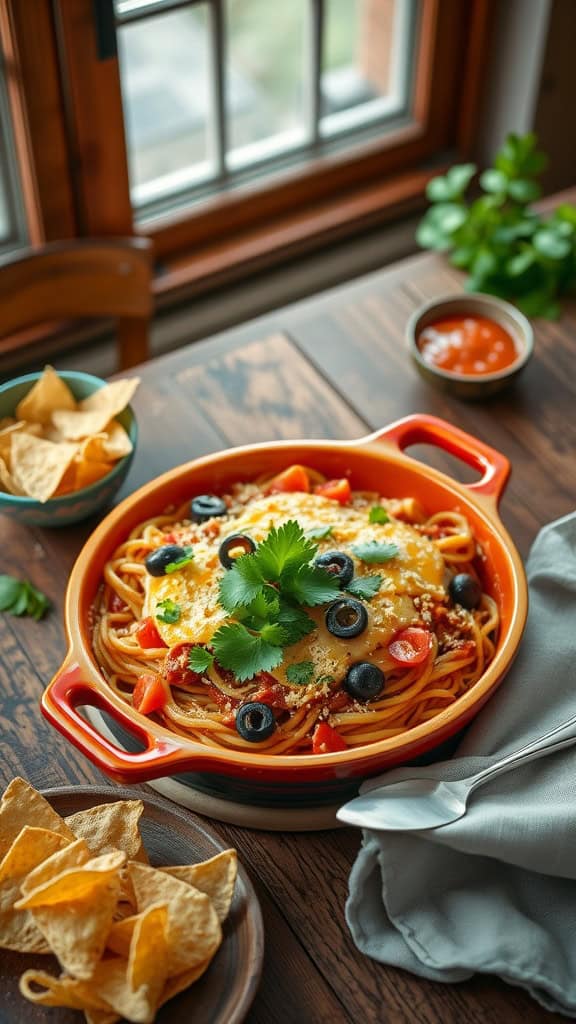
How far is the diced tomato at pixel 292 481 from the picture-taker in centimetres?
217

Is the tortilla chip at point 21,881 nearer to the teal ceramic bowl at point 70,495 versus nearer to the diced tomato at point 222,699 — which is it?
the diced tomato at point 222,699

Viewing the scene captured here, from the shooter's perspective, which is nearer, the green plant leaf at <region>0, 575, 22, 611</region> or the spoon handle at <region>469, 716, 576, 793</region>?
the spoon handle at <region>469, 716, 576, 793</region>

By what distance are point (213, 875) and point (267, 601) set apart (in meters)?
0.43

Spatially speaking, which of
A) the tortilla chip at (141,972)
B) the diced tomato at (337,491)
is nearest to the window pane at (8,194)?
the diced tomato at (337,491)

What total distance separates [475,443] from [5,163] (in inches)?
73.5

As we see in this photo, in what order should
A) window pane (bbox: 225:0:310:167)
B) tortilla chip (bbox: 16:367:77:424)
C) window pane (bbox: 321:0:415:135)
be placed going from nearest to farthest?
1. tortilla chip (bbox: 16:367:77:424)
2. window pane (bbox: 225:0:310:167)
3. window pane (bbox: 321:0:415:135)

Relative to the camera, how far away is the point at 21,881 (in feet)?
5.29

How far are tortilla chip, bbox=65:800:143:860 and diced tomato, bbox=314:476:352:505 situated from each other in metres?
0.70

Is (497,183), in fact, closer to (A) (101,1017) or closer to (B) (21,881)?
(B) (21,881)

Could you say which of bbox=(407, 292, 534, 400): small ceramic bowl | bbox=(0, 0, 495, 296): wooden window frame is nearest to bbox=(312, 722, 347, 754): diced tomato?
bbox=(407, 292, 534, 400): small ceramic bowl

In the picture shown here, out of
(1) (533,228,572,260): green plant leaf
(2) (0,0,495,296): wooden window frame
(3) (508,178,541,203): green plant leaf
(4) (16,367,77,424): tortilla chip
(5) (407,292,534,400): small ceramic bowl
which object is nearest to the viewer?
(4) (16,367,77,424): tortilla chip

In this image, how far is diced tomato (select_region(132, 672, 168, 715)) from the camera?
6.13ft

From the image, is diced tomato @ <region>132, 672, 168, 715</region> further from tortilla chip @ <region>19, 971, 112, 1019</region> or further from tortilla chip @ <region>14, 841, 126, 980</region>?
tortilla chip @ <region>19, 971, 112, 1019</region>

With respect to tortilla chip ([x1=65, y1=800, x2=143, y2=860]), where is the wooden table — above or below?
below
